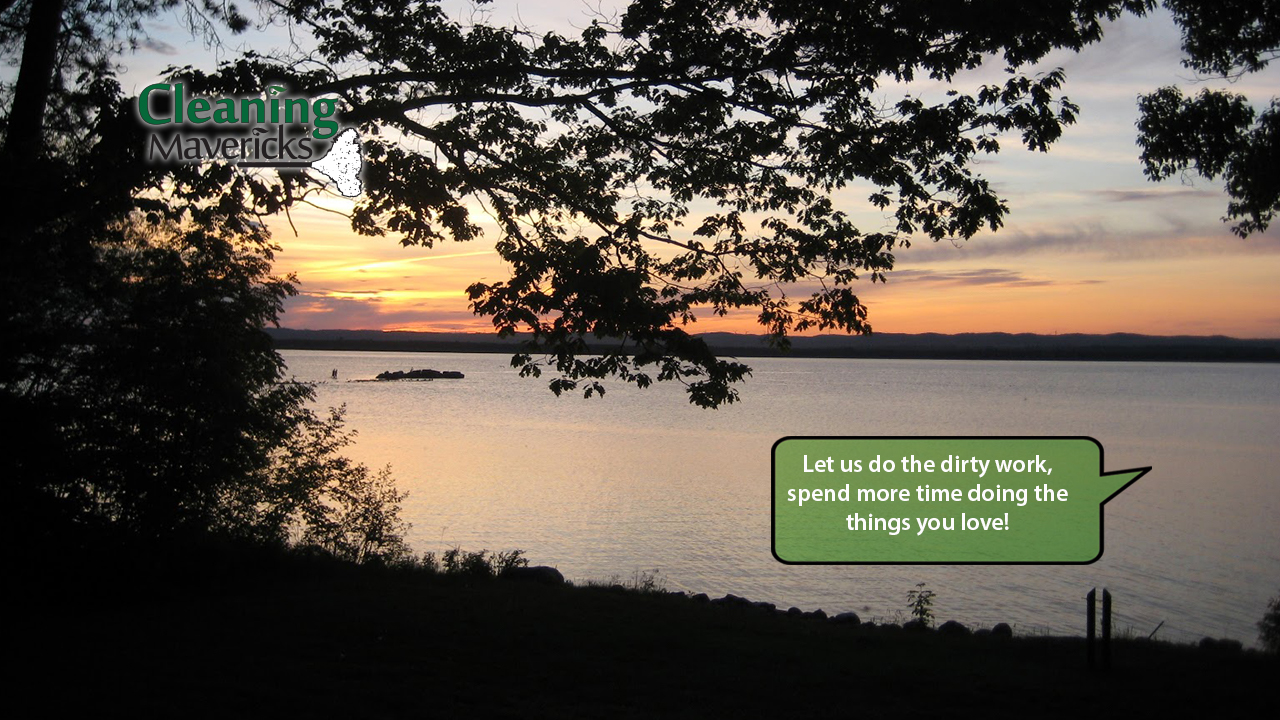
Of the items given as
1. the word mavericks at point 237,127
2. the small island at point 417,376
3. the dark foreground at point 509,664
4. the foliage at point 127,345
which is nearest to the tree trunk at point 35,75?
the foliage at point 127,345

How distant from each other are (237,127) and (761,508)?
81.3 feet

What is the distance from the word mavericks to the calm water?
13.9m

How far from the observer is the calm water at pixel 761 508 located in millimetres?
21547

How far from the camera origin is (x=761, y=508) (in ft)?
106

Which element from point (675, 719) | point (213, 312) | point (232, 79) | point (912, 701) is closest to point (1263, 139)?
point (912, 701)

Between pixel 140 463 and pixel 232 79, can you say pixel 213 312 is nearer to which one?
pixel 140 463

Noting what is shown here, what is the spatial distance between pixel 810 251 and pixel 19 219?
8.63 m

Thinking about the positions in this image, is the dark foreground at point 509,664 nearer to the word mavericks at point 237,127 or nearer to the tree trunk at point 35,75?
the word mavericks at point 237,127

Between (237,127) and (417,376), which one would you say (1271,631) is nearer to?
(237,127)

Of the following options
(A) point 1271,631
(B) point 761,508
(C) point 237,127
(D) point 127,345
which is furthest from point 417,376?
(C) point 237,127

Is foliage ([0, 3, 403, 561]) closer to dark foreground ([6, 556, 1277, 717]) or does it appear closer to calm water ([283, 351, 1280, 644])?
dark foreground ([6, 556, 1277, 717])

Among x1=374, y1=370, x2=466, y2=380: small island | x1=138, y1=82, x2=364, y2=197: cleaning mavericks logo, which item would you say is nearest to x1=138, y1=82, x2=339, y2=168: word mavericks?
x1=138, y1=82, x2=364, y2=197: cleaning mavericks logo

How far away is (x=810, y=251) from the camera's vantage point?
11.8 meters

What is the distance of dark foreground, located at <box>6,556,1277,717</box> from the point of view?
7.50 m
